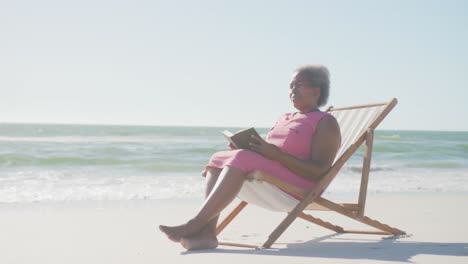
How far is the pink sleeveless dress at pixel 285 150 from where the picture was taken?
338 centimetres

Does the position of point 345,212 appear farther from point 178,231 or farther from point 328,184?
point 178,231

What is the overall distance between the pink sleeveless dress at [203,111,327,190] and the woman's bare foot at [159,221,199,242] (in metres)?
0.37

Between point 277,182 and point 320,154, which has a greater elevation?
point 320,154

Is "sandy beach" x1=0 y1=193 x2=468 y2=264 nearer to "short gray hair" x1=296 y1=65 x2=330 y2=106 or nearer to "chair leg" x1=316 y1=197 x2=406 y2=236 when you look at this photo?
"chair leg" x1=316 y1=197 x2=406 y2=236

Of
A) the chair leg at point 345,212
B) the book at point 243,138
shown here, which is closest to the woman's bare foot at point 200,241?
the book at point 243,138

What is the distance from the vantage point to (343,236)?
438 centimetres

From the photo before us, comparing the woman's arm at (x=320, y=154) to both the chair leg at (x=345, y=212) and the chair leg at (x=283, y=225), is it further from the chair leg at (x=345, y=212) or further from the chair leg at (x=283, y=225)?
the chair leg at (x=283, y=225)

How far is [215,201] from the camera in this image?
3.33m

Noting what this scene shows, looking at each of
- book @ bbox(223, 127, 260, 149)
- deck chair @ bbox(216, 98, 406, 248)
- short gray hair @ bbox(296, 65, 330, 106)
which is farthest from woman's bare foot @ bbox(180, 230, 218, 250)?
short gray hair @ bbox(296, 65, 330, 106)

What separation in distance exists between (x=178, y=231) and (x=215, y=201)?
0.85 feet

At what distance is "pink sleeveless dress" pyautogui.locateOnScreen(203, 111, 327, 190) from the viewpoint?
3.38 meters

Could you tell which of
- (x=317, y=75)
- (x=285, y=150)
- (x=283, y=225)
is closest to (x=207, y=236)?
(x=283, y=225)

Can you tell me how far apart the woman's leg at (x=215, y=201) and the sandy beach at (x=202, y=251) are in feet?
0.43

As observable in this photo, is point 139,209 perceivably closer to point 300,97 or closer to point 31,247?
point 31,247
